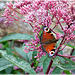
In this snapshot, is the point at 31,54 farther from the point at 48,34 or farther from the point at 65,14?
the point at 65,14

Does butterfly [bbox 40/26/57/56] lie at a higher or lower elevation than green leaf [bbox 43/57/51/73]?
higher

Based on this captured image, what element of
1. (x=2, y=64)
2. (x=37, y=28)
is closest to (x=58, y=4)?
(x=37, y=28)

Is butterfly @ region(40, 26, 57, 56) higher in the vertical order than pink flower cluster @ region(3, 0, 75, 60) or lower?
lower

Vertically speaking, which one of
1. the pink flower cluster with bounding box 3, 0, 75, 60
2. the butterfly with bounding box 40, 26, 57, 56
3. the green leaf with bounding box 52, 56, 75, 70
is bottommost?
the green leaf with bounding box 52, 56, 75, 70

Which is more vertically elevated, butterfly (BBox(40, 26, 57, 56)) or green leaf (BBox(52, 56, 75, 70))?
butterfly (BBox(40, 26, 57, 56))

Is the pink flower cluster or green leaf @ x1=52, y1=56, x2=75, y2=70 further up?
the pink flower cluster

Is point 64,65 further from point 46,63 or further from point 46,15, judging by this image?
point 46,15

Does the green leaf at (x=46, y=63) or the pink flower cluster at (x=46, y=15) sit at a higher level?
the pink flower cluster at (x=46, y=15)

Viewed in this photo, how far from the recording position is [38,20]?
0.89 m

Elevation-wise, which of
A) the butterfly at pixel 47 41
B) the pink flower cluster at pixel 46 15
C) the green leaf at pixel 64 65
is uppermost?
the pink flower cluster at pixel 46 15

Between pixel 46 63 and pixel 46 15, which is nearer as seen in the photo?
pixel 46 63

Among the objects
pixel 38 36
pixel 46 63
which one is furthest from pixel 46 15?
pixel 46 63

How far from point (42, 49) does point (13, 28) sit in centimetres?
155

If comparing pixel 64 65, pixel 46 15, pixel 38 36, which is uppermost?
pixel 46 15
